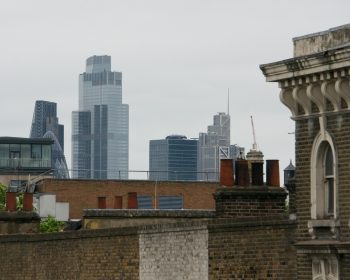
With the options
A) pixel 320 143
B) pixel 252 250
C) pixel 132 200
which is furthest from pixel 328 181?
pixel 132 200

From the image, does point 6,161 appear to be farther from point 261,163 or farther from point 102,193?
point 261,163

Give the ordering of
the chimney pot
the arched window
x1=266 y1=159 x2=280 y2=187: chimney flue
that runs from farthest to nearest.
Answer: x1=266 y1=159 x2=280 y2=187: chimney flue
the chimney pot
the arched window

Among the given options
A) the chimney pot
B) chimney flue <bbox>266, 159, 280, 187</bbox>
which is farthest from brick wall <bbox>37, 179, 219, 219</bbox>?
the chimney pot

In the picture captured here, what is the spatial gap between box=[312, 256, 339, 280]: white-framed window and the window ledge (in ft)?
1.27

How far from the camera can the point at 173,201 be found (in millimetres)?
114438

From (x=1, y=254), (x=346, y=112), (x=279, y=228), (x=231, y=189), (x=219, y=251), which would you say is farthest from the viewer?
(x=1, y=254)

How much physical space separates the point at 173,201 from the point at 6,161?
63.0 m

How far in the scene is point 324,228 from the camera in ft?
110

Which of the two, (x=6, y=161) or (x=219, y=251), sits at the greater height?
(x=6, y=161)

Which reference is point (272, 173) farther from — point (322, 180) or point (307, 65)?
point (307, 65)

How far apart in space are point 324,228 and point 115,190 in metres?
79.1

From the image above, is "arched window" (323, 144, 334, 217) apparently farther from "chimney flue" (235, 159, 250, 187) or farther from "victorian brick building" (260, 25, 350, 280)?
"chimney flue" (235, 159, 250, 187)

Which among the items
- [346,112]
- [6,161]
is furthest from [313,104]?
[6,161]

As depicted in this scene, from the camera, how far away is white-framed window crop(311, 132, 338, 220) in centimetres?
3366
